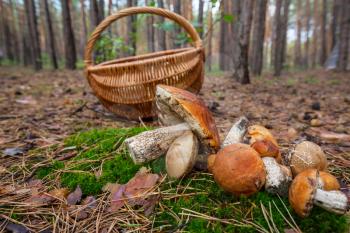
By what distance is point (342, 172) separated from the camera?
1.83 meters

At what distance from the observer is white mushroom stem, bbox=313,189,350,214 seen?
125 cm

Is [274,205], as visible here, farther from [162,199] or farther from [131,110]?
[131,110]

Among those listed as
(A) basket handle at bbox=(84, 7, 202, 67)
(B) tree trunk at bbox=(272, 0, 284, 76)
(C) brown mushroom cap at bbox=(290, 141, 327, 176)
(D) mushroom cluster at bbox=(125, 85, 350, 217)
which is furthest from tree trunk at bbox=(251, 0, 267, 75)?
(C) brown mushroom cap at bbox=(290, 141, 327, 176)

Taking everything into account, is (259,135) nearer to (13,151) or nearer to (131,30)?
(13,151)

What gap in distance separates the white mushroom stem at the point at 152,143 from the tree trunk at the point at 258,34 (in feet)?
25.6

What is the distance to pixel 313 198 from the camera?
1262 millimetres

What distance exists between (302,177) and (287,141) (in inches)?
46.8

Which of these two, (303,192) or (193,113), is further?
(193,113)

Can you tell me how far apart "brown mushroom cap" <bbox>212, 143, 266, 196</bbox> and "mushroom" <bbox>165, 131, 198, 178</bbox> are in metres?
0.17

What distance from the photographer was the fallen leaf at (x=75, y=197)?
1599 millimetres

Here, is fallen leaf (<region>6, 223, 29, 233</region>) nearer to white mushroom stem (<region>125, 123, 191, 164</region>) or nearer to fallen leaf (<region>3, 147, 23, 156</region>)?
white mushroom stem (<region>125, 123, 191, 164</region>)

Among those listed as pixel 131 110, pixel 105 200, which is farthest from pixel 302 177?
pixel 131 110

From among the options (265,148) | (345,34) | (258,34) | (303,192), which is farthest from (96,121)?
(345,34)

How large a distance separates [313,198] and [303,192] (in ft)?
0.17
